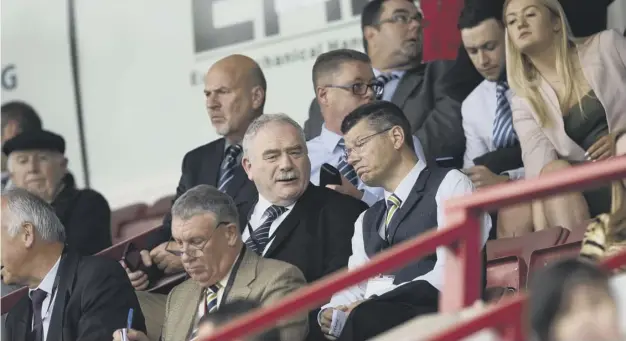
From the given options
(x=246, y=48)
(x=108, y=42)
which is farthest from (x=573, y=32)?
(x=108, y=42)

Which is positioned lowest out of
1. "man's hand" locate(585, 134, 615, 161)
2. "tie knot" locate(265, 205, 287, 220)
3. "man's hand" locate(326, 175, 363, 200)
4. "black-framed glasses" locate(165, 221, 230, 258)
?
"black-framed glasses" locate(165, 221, 230, 258)

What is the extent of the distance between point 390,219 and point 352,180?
0.93m

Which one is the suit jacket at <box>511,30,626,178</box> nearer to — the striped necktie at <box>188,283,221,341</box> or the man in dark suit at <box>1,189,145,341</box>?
the striped necktie at <box>188,283,221,341</box>

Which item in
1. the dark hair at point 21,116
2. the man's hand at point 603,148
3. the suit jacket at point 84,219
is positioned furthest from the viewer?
the dark hair at point 21,116

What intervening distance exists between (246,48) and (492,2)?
6.63 ft

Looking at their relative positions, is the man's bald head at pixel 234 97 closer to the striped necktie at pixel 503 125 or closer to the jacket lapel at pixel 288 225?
the jacket lapel at pixel 288 225

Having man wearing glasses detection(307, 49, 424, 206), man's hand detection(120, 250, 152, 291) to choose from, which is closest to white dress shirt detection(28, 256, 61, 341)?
man's hand detection(120, 250, 152, 291)

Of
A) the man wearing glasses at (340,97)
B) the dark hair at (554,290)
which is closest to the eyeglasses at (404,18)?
the man wearing glasses at (340,97)

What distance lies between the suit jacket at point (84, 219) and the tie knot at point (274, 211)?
1.49 meters

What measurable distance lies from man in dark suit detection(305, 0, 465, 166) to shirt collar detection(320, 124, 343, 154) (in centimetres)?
38

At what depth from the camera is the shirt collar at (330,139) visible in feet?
22.4

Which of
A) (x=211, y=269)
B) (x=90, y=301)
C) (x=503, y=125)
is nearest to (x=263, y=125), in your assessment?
(x=211, y=269)

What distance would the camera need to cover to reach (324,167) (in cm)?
662

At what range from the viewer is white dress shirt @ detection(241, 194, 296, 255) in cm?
627
